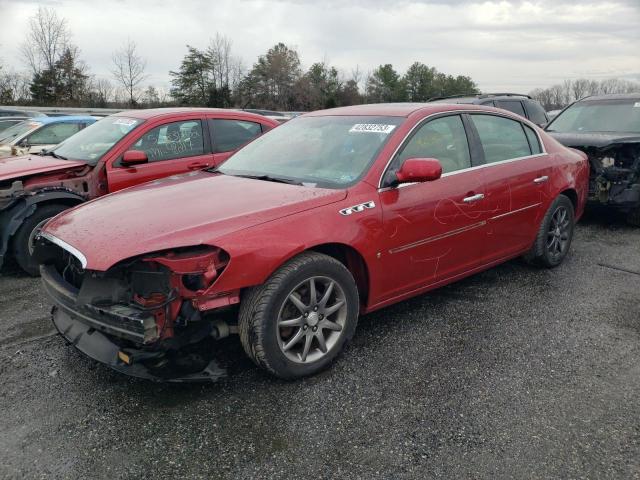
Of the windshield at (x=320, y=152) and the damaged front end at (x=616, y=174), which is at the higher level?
the windshield at (x=320, y=152)

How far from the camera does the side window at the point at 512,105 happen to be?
10087 millimetres

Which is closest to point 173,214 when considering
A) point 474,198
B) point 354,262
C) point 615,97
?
point 354,262

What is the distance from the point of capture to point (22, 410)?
2889 mm

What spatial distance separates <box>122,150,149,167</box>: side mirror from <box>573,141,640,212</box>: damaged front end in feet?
17.6

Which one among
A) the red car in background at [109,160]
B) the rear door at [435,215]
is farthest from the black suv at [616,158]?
the red car in background at [109,160]

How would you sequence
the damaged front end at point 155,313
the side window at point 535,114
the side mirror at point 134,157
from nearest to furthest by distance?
the damaged front end at point 155,313 → the side mirror at point 134,157 → the side window at point 535,114

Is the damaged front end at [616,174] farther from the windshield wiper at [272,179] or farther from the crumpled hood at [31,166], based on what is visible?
the crumpled hood at [31,166]

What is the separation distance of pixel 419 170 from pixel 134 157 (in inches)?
134

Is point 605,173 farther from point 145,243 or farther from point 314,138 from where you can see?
point 145,243

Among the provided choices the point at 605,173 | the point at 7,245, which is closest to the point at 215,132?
the point at 7,245

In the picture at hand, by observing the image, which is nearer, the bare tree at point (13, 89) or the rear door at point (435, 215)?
the rear door at point (435, 215)

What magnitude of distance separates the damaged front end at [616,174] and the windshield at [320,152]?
4146 mm

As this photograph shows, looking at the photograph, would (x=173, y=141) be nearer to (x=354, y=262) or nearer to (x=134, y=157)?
(x=134, y=157)

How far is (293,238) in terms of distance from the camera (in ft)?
9.74
